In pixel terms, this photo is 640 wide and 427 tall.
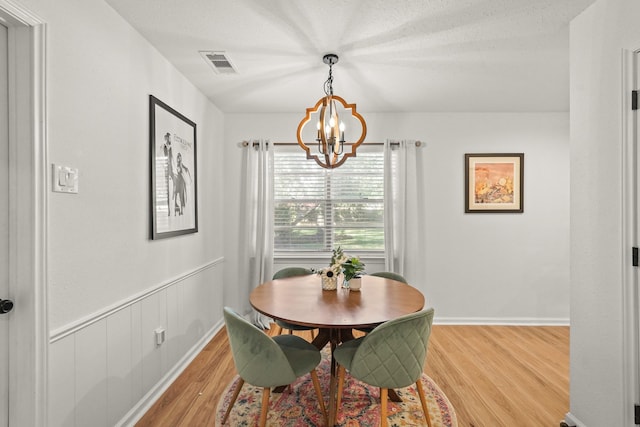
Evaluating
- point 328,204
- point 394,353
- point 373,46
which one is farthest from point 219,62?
point 394,353

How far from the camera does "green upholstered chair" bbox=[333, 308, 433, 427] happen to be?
1688 millimetres

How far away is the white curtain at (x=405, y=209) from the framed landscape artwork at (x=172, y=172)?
2.06 metres

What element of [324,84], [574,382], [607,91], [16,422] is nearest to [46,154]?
[16,422]

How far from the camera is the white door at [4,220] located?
4.39 ft

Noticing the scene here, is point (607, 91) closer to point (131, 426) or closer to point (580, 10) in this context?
point (580, 10)

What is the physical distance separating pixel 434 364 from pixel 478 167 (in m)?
2.25

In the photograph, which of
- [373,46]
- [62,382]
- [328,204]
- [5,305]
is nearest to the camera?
[5,305]

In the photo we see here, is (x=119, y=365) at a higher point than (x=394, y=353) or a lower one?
lower

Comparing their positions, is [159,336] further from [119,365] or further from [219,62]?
[219,62]

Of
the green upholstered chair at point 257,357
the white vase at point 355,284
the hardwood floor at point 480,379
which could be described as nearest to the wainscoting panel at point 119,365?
the hardwood floor at point 480,379

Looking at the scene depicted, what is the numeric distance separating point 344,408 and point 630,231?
187 centimetres

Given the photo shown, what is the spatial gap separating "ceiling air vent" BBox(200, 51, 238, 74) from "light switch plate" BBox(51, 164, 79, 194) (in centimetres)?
133

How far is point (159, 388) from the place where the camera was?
2344mm

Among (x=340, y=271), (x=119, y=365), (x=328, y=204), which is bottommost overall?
(x=119, y=365)
